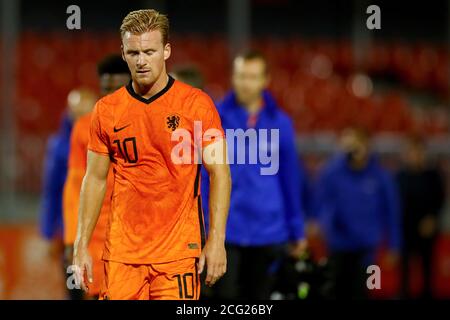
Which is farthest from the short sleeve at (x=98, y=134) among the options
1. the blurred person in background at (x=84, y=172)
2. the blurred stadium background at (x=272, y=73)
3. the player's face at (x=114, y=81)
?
the blurred stadium background at (x=272, y=73)

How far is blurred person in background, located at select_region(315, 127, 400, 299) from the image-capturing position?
1036 cm

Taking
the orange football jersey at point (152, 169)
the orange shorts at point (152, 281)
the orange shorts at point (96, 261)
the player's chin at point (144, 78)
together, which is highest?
the player's chin at point (144, 78)

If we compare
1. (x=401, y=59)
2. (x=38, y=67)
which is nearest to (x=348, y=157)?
(x=38, y=67)

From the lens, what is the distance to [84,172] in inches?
275

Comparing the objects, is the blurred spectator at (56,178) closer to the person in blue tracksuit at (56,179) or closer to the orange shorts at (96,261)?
the person in blue tracksuit at (56,179)

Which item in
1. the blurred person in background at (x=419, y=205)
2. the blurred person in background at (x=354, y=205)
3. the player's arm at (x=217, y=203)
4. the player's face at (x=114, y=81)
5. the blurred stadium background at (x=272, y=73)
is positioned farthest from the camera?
the blurred stadium background at (x=272, y=73)

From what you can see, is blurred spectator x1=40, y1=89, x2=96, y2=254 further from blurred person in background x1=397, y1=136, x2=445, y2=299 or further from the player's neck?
blurred person in background x1=397, y1=136, x2=445, y2=299

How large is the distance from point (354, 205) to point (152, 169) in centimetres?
572

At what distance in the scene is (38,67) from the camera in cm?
1862

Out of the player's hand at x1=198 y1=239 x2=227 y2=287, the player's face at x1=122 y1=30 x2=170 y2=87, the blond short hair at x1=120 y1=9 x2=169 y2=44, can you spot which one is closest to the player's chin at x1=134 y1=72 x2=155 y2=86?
the player's face at x1=122 y1=30 x2=170 y2=87

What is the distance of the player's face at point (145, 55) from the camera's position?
16.0ft

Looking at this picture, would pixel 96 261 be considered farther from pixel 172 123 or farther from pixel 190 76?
pixel 172 123

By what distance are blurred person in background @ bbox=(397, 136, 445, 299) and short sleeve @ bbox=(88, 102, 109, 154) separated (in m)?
7.67
